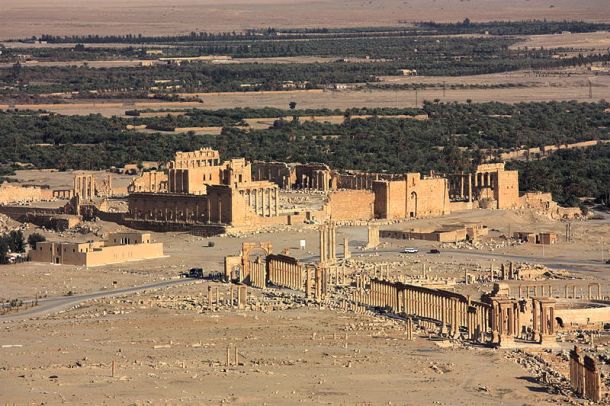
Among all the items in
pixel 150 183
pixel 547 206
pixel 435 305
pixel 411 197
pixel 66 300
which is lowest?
pixel 66 300

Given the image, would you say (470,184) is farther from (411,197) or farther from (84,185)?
(84,185)

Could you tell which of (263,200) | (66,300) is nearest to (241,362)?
(66,300)

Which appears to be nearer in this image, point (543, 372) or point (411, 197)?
point (543, 372)

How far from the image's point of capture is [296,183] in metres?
82.1

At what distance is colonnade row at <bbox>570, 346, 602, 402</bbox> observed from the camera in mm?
41697

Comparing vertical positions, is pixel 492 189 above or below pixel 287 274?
above

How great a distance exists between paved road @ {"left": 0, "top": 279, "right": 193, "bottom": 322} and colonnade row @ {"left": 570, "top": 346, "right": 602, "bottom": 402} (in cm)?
1585

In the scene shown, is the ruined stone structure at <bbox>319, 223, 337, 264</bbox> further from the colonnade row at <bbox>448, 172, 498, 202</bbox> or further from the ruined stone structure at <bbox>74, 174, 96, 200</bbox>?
the ruined stone structure at <bbox>74, 174, 96, 200</bbox>

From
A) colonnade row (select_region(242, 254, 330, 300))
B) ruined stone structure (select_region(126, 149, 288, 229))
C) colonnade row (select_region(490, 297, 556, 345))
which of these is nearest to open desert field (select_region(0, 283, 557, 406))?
colonnade row (select_region(490, 297, 556, 345))

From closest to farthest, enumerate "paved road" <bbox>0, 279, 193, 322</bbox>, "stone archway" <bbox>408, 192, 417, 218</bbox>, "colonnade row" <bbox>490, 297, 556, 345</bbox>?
"colonnade row" <bbox>490, 297, 556, 345</bbox> < "paved road" <bbox>0, 279, 193, 322</bbox> < "stone archway" <bbox>408, 192, 417, 218</bbox>

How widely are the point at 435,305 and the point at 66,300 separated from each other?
10427 mm

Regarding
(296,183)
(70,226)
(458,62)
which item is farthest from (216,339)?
(458,62)

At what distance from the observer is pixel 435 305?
52438 millimetres

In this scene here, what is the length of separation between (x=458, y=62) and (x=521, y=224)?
113 metres
